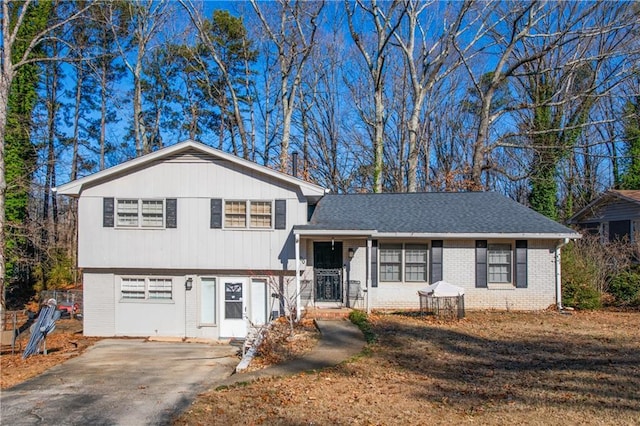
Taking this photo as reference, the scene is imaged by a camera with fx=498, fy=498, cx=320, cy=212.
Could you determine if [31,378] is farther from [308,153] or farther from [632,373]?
[308,153]

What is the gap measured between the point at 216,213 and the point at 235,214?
597 mm

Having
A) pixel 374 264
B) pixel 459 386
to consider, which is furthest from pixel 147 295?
pixel 459 386

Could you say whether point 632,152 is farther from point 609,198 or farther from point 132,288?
point 132,288

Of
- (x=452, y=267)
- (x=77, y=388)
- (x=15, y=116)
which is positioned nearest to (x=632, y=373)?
(x=452, y=267)

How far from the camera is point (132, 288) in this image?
645 inches

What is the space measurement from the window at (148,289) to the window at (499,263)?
34.2 ft

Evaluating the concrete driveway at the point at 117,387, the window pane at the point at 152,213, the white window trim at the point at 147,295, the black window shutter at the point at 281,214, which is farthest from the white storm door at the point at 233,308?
the window pane at the point at 152,213

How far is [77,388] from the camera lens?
9.16 meters

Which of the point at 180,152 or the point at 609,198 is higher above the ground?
the point at 180,152

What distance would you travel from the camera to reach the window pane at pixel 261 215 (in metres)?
15.9

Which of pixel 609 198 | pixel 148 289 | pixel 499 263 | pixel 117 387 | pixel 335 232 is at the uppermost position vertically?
pixel 609 198

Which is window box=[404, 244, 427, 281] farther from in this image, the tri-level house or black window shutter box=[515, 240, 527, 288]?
black window shutter box=[515, 240, 527, 288]

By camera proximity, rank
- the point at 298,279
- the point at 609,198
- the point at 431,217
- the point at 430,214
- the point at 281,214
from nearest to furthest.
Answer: the point at 298,279
the point at 281,214
the point at 431,217
the point at 430,214
the point at 609,198

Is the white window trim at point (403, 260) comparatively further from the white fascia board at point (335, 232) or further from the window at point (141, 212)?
the window at point (141, 212)
